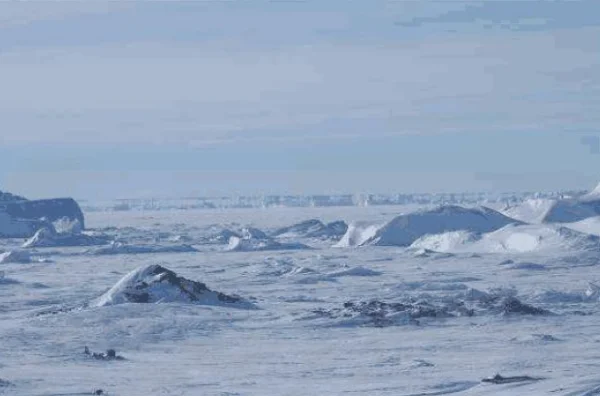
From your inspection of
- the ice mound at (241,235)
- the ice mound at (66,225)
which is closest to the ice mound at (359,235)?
the ice mound at (241,235)

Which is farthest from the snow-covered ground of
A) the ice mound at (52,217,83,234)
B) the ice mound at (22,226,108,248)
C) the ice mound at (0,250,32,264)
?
the ice mound at (52,217,83,234)

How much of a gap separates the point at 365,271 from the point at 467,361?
2002cm

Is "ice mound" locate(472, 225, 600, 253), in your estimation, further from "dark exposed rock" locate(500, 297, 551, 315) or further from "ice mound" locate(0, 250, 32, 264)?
"dark exposed rock" locate(500, 297, 551, 315)

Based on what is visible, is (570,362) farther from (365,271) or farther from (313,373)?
(365,271)

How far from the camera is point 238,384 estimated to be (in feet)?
50.2

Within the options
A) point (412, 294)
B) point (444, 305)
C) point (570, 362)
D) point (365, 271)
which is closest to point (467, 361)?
point (570, 362)

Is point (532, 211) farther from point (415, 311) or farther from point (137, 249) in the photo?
point (415, 311)

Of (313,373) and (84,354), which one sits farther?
(84,354)

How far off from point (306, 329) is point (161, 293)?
512 cm

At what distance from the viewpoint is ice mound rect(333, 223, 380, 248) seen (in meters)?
58.2

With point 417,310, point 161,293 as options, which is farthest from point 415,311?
point 161,293

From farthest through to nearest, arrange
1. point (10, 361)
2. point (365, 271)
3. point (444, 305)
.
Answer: point (365, 271) → point (444, 305) → point (10, 361)

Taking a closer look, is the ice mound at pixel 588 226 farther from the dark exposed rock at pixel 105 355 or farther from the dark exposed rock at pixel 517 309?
the dark exposed rock at pixel 105 355

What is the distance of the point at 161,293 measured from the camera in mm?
26078
